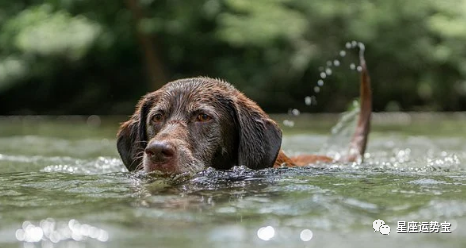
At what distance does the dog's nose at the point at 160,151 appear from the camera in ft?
15.6

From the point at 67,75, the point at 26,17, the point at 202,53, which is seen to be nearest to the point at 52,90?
the point at 67,75

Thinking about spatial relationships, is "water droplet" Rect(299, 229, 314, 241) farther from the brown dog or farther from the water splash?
the brown dog

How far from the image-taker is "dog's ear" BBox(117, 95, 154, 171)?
575 centimetres

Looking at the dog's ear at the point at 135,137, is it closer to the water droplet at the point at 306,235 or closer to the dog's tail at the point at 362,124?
the dog's tail at the point at 362,124

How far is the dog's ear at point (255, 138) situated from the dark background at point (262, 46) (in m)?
14.6

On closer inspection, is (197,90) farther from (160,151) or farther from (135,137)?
(160,151)

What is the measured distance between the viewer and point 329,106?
21.4 m

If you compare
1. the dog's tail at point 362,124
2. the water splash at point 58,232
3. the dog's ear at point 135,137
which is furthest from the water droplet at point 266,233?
the dog's tail at point 362,124

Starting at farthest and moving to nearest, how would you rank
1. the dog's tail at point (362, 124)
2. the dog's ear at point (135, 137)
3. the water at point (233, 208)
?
the dog's tail at point (362, 124) → the dog's ear at point (135, 137) → the water at point (233, 208)

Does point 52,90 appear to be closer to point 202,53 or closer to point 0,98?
point 0,98

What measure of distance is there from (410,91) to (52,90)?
38.3 feet

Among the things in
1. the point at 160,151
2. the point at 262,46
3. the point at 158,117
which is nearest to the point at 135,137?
the point at 158,117

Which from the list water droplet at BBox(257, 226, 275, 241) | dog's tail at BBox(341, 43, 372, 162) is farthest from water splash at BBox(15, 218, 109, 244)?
dog's tail at BBox(341, 43, 372, 162)

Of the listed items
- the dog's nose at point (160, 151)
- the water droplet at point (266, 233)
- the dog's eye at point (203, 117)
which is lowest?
the water droplet at point (266, 233)
